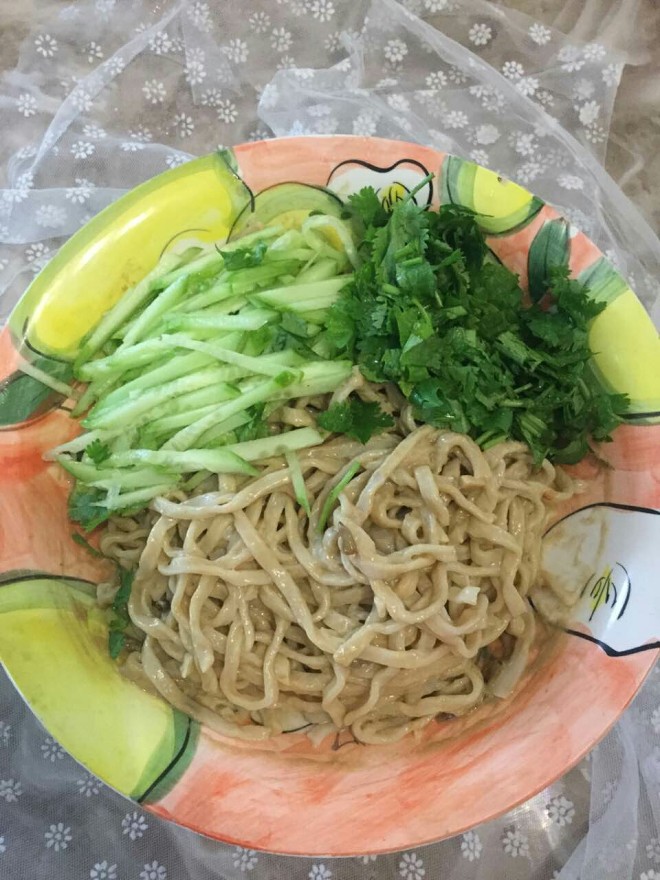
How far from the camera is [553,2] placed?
9.18 ft

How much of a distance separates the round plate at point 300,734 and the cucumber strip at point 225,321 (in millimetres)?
246

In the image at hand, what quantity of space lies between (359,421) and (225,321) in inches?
18.0

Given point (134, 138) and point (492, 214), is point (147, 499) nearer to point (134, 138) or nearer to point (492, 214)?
point (492, 214)

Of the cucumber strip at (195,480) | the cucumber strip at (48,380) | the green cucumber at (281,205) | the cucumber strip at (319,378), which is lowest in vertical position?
the cucumber strip at (195,480)


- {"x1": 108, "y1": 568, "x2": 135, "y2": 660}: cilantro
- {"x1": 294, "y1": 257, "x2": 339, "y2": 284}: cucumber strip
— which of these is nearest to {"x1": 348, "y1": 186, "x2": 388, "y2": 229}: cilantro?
{"x1": 294, "y1": 257, "x2": 339, "y2": 284}: cucumber strip

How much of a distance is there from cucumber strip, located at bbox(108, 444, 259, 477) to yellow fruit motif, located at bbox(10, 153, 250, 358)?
0.38m

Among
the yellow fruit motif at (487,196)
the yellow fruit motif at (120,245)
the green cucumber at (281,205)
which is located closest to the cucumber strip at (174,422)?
the yellow fruit motif at (120,245)

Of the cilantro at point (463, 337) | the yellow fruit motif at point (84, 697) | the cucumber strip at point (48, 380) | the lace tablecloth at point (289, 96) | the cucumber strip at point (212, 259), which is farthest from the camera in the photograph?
the lace tablecloth at point (289, 96)

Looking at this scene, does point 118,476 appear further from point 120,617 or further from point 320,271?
point 320,271

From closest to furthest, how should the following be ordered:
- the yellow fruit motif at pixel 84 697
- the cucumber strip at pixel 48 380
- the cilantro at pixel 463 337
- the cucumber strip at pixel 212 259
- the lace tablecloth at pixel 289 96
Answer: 1. the yellow fruit motif at pixel 84 697
2. the cilantro at pixel 463 337
3. the cucumber strip at pixel 48 380
4. the cucumber strip at pixel 212 259
5. the lace tablecloth at pixel 289 96

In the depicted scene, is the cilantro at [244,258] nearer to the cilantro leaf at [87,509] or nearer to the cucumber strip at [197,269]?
the cucumber strip at [197,269]

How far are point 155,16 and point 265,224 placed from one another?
1260 millimetres

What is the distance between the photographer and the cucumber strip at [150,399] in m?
1.83

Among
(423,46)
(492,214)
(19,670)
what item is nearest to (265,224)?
(492,214)
